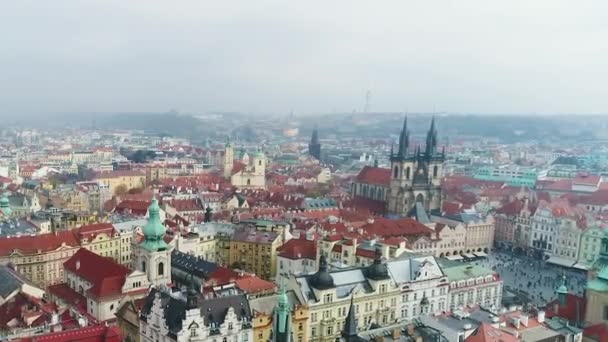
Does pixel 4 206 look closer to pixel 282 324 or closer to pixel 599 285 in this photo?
pixel 282 324

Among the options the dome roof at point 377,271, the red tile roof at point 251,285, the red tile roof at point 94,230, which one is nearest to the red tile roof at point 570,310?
the dome roof at point 377,271

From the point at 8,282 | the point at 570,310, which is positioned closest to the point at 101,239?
the point at 8,282

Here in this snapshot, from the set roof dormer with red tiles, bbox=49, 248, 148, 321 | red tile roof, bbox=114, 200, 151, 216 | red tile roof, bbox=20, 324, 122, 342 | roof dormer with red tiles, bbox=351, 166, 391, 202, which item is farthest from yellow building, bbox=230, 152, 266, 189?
red tile roof, bbox=20, 324, 122, 342

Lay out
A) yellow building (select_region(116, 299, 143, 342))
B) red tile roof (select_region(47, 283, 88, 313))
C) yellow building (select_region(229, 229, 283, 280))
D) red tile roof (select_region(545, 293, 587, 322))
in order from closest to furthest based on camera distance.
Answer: yellow building (select_region(116, 299, 143, 342))
red tile roof (select_region(545, 293, 587, 322))
red tile roof (select_region(47, 283, 88, 313))
yellow building (select_region(229, 229, 283, 280))

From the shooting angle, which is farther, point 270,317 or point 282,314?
point 270,317

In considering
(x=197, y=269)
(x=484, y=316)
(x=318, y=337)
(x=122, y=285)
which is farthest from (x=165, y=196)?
(x=484, y=316)

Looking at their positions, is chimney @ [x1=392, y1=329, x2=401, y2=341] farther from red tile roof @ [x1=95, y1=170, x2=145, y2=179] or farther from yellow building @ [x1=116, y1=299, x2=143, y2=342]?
red tile roof @ [x1=95, y1=170, x2=145, y2=179]
